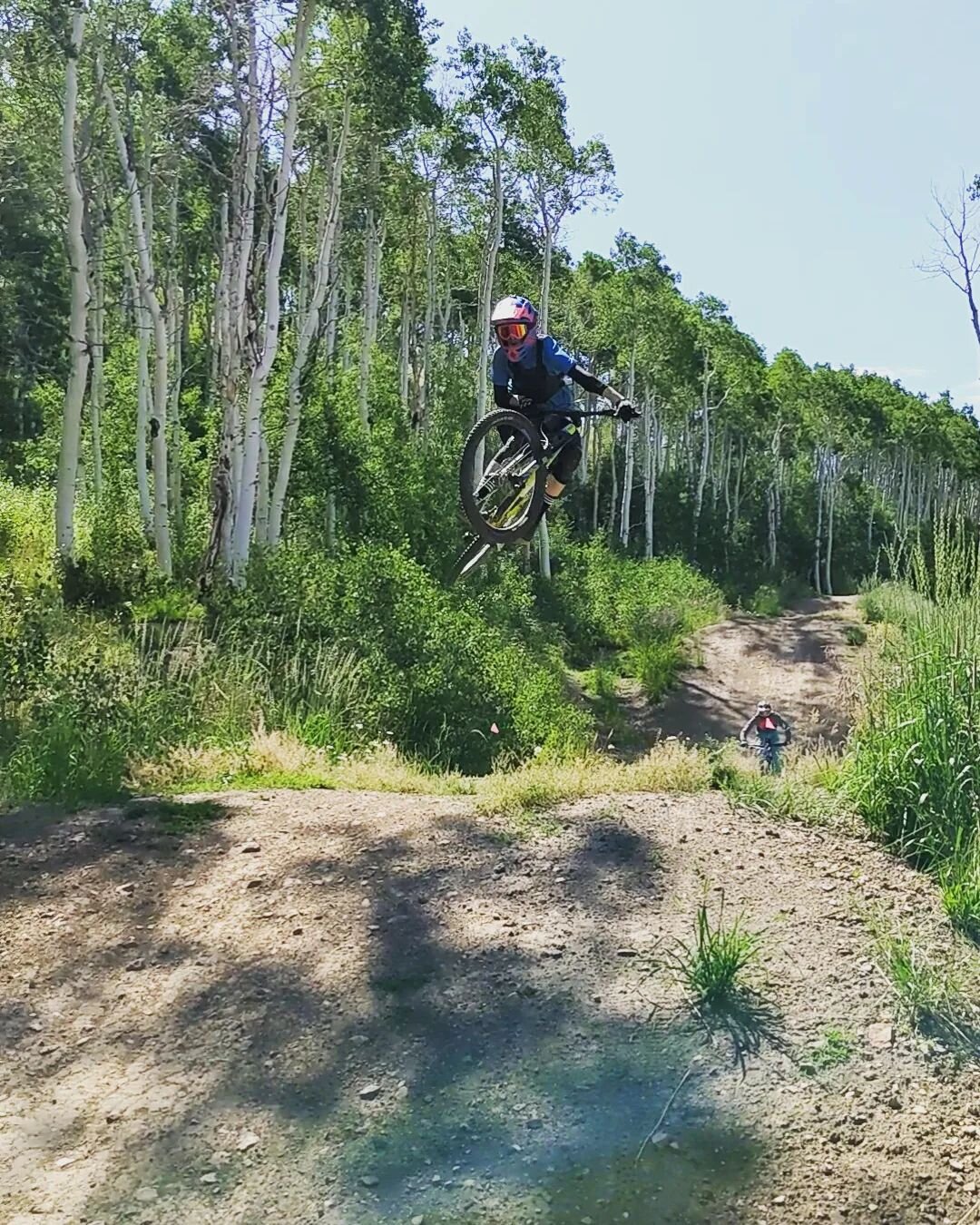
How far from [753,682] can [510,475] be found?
18105mm

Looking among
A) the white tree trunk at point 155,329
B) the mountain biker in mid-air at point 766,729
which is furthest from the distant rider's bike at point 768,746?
the white tree trunk at point 155,329

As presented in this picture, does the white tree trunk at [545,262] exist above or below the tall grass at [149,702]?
above

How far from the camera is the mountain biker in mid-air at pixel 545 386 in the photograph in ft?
23.3

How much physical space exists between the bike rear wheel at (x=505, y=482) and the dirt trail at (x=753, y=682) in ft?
38.3

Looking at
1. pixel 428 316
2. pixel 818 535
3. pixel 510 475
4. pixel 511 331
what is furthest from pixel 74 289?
pixel 818 535

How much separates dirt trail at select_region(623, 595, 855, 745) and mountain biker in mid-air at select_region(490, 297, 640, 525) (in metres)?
11.8

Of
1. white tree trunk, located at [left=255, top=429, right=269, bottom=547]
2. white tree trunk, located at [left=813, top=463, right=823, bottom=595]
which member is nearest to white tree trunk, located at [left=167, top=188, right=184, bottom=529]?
white tree trunk, located at [left=255, top=429, right=269, bottom=547]

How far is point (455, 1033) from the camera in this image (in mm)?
5051

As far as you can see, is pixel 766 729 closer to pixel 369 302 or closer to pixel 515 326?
pixel 515 326

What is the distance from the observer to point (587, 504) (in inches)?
1751

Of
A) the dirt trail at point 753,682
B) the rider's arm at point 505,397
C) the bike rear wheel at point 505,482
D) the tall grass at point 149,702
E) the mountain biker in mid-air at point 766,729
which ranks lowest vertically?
the dirt trail at point 753,682

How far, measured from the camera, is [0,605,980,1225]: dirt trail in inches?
163

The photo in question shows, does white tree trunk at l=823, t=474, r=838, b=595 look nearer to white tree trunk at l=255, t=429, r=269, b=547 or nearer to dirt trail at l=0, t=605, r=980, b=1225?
white tree trunk at l=255, t=429, r=269, b=547

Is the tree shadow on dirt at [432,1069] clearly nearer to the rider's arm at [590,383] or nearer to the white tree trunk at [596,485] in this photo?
the rider's arm at [590,383]
